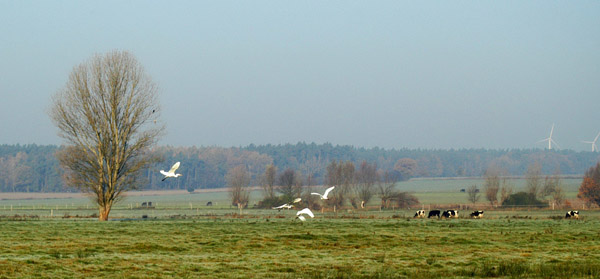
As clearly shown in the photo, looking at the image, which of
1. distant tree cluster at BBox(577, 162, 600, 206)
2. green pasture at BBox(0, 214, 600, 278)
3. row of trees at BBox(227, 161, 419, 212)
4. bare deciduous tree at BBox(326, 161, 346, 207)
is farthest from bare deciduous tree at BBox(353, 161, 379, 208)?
green pasture at BBox(0, 214, 600, 278)

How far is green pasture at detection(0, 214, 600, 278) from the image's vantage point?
22.8m

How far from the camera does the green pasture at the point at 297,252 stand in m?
22.8

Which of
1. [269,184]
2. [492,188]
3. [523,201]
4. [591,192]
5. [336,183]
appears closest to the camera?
[591,192]

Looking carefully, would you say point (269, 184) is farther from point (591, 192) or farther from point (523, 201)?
point (591, 192)

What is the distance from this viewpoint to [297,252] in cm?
2966

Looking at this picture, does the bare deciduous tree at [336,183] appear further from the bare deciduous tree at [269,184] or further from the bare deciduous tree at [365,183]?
the bare deciduous tree at [269,184]

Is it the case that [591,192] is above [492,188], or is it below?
below

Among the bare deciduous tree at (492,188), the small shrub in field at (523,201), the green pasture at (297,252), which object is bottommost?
the green pasture at (297,252)

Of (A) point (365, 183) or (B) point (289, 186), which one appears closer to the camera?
(B) point (289, 186)

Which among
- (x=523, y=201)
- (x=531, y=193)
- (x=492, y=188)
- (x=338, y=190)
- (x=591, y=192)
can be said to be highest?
(x=492, y=188)

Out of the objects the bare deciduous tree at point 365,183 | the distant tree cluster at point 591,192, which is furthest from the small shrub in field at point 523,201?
the bare deciduous tree at point 365,183

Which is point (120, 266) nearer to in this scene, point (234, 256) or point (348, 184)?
point (234, 256)

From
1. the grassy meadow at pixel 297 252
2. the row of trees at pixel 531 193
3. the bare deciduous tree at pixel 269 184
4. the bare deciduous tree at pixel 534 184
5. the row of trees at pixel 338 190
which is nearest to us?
the grassy meadow at pixel 297 252

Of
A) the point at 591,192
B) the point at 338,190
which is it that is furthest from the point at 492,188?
the point at 338,190
